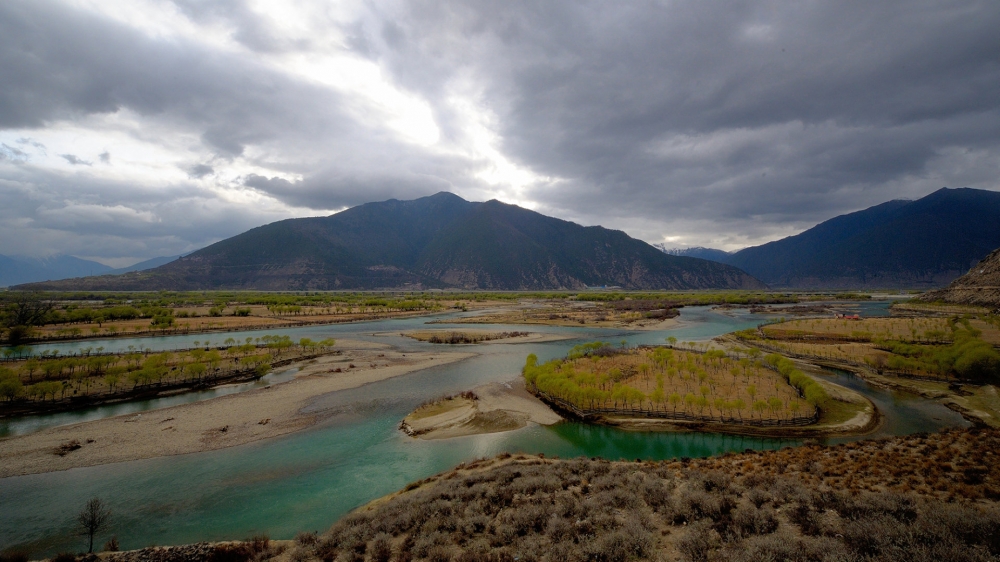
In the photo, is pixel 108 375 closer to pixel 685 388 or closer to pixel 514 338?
pixel 514 338

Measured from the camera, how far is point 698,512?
13.3 metres

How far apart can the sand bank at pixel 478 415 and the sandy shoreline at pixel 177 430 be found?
8268mm

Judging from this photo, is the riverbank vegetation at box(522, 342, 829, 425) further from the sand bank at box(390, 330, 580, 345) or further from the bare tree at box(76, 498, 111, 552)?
the bare tree at box(76, 498, 111, 552)

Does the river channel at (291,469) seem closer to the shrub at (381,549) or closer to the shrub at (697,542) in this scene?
the shrub at (381,549)

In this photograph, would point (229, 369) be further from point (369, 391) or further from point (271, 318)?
point (271, 318)

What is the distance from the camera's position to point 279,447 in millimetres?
24766

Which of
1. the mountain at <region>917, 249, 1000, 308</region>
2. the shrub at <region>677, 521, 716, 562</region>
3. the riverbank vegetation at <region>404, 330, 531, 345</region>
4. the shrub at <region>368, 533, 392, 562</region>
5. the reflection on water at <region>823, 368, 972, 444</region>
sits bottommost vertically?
the reflection on water at <region>823, 368, 972, 444</region>

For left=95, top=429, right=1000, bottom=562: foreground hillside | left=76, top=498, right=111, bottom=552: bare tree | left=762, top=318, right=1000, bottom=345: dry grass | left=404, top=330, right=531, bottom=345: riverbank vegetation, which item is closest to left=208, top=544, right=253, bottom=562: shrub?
left=95, top=429, right=1000, bottom=562: foreground hillside

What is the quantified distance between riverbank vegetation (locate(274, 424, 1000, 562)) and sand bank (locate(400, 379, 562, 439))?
7.75m

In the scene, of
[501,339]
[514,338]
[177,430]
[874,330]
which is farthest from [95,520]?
[874,330]

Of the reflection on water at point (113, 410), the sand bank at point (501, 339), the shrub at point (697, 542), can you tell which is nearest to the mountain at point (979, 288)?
the sand bank at point (501, 339)

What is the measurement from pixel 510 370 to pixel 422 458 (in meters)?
22.5

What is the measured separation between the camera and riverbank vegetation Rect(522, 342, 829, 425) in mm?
28641

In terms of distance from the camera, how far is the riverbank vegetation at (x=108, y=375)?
31812 mm
